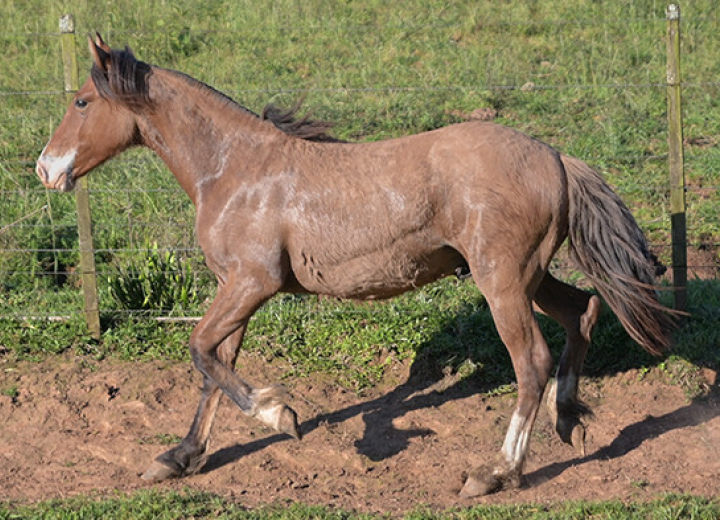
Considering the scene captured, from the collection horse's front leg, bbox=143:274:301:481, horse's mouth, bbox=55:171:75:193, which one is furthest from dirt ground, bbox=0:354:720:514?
horse's mouth, bbox=55:171:75:193

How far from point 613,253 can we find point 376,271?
1.32 m

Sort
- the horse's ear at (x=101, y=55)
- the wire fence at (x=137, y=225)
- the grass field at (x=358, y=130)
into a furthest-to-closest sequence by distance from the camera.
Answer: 1. the wire fence at (x=137, y=225)
2. the grass field at (x=358, y=130)
3. the horse's ear at (x=101, y=55)

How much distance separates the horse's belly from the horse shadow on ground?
1050 millimetres

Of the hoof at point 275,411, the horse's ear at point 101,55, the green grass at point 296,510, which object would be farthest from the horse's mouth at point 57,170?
the green grass at point 296,510

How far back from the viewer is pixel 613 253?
17.4 feet

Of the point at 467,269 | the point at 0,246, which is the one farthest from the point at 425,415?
the point at 0,246

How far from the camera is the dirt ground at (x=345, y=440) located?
5.23 m

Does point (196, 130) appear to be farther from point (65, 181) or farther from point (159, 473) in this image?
point (159, 473)

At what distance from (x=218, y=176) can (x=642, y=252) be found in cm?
245

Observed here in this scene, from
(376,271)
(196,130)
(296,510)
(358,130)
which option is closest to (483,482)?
(296,510)

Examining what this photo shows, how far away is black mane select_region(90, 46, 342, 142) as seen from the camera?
5289 millimetres

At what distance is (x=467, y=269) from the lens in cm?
553

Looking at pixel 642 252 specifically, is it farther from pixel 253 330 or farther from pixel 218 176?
pixel 253 330

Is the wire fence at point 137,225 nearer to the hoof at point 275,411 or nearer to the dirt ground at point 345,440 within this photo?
the dirt ground at point 345,440
